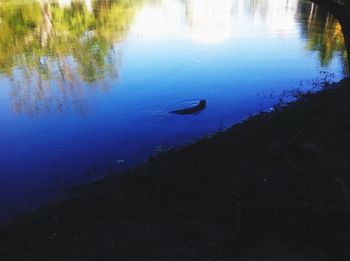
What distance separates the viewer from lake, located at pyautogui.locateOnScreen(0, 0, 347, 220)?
13508 millimetres

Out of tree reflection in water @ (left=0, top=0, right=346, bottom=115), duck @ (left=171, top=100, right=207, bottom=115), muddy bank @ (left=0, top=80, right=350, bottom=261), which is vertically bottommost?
tree reflection in water @ (left=0, top=0, right=346, bottom=115)

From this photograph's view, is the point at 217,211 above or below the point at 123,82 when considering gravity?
above

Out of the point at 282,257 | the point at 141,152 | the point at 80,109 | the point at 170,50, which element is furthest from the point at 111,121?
the point at 170,50

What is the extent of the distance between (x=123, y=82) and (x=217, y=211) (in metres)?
15.7

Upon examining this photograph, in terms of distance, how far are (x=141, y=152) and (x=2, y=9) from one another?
151ft

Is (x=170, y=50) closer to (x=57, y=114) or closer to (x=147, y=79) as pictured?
(x=147, y=79)

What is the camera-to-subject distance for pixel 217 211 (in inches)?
298

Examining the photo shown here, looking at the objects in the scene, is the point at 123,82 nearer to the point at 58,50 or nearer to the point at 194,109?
the point at 194,109

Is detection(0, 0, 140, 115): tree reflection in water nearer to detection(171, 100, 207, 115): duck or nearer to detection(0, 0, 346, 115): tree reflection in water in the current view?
detection(0, 0, 346, 115): tree reflection in water

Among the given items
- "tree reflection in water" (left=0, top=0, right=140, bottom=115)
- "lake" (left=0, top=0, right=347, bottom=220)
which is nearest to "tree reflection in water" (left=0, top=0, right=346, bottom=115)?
"tree reflection in water" (left=0, top=0, right=140, bottom=115)

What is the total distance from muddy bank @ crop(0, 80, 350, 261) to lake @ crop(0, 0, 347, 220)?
9.92ft

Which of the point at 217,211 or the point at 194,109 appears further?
the point at 194,109

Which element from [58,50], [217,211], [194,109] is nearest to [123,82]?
[194,109]

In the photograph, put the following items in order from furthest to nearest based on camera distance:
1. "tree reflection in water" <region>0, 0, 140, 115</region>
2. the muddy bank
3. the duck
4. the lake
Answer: "tree reflection in water" <region>0, 0, 140, 115</region>
the duck
the lake
the muddy bank
